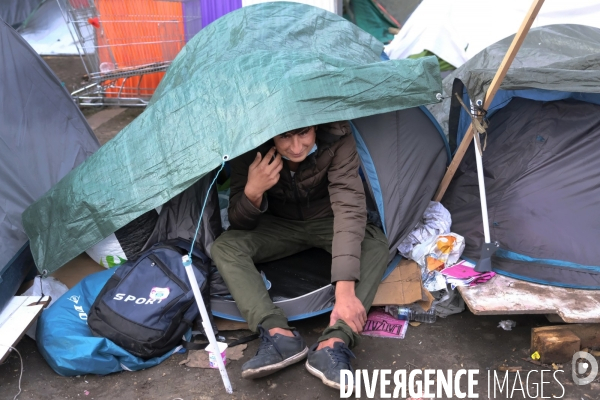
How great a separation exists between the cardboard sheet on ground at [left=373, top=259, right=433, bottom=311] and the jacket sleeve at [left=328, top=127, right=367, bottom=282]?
354mm

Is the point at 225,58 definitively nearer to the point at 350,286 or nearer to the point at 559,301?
the point at 350,286

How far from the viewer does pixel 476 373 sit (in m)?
2.65

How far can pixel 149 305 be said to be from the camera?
8.95 ft

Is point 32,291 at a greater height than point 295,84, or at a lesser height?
lesser

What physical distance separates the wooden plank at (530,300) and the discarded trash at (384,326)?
346 mm

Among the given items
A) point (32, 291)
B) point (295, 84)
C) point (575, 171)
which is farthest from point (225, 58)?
point (575, 171)

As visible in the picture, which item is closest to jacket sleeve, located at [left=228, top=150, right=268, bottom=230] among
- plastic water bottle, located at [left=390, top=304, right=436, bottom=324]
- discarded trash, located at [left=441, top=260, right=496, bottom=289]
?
plastic water bottle, located at [left=390, top=304, right=436, bottom=324]

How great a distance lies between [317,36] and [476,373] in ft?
6.30

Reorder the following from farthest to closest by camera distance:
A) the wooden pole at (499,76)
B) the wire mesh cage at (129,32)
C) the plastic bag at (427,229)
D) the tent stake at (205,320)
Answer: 1. the wire mesh cage at (129,32)
2. the plastic bag at (427,229)
3. the wooden pole at (499,76)
4. the tent stake at (205,320)

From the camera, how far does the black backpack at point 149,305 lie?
2674 millimetres

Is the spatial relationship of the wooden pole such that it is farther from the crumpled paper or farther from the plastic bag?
the crumpled paper

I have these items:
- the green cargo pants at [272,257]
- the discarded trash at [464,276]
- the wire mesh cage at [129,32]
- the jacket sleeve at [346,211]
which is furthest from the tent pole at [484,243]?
the wire mesh cage at [129,32]

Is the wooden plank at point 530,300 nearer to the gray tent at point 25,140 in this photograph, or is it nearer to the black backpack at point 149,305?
the black backpack at point 149,305

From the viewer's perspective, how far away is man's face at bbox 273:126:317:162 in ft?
8.82
